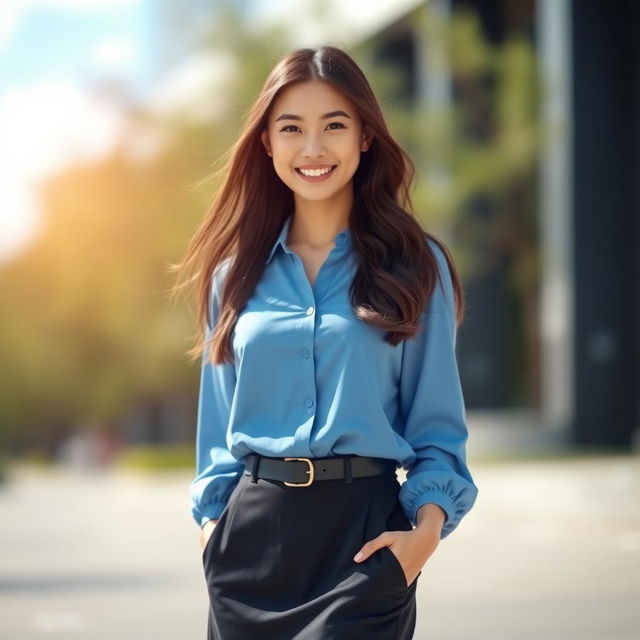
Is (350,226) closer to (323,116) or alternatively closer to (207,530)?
(323,116)

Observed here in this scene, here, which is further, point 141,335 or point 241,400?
point 141,335

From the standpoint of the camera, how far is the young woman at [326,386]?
328 cm

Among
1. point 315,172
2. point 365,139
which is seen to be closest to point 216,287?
point 315,172

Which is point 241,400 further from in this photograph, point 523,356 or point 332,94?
point 523,356

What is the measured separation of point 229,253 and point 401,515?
2.73 ft

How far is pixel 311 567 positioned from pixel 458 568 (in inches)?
285

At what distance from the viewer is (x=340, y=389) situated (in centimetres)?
329

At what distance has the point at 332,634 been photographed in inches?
124

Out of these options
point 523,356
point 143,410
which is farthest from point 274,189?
point 143,410

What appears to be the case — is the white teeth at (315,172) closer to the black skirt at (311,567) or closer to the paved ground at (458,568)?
the black skirt at (311,567)

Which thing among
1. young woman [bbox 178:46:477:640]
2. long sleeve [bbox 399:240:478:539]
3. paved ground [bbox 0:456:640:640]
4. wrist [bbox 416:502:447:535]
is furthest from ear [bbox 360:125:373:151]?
paved ground [bbox 0:456:640:640]

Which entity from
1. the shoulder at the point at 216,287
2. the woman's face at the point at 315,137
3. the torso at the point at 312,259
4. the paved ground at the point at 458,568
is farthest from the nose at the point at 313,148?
the paved ground at the point at 458,568

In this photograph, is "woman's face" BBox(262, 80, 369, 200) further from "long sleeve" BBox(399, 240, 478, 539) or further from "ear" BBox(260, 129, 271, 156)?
"long sleeve" BBox(399, 240, 478, 539)

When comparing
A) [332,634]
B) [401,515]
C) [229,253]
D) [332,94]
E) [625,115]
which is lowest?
[332,634]
